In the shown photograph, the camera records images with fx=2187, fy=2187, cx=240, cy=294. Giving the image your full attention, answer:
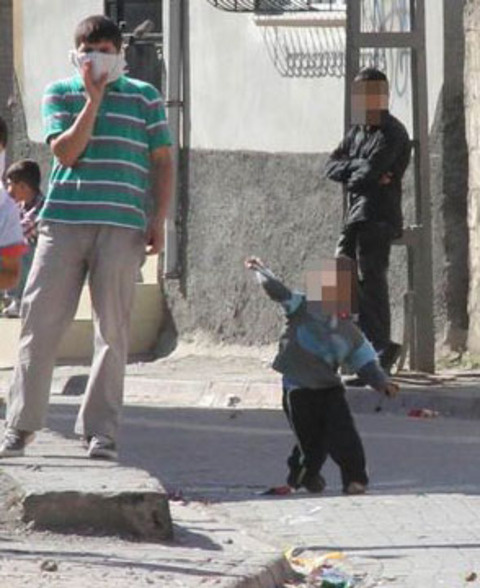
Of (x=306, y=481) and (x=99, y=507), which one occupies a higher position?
(x=99, y=507)

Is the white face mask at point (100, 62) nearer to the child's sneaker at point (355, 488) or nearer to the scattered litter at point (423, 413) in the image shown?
the child's sneaker at point (355, 488)

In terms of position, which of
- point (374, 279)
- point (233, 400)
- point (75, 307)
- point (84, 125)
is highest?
point (84, 125)

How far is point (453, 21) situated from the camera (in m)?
14.2

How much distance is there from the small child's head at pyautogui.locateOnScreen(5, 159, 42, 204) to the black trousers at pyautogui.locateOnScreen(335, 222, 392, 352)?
271cm

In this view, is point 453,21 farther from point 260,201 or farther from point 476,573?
point 476,573

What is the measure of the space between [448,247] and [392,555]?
637 cm

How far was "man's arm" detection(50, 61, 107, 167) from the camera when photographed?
8789mm

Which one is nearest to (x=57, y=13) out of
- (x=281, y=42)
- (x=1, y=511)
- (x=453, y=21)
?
(x=281, y=42)

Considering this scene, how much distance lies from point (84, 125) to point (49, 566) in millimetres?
2301

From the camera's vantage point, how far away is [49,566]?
7.11m

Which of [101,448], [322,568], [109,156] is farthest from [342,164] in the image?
[322,568]

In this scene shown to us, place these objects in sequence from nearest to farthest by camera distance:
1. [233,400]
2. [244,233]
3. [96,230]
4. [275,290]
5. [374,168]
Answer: [96,230], [275,290], [374,168], [233,400], [244,233]

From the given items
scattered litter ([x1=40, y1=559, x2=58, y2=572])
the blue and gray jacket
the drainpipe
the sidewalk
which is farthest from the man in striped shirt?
the drainpipe

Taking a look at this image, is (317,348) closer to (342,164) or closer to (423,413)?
(423,413)
